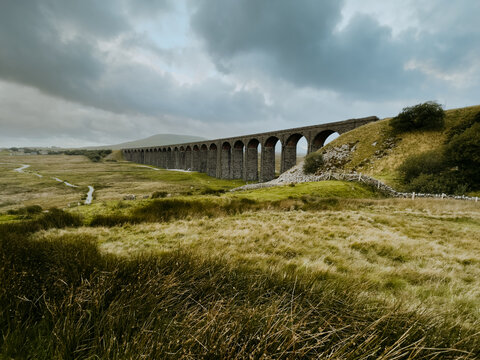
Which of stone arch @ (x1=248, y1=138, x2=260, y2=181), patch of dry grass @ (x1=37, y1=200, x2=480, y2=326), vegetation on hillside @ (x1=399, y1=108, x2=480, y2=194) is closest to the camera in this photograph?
patch of dry grass @ (x1=37, y1=200, x2=480, y2=326)

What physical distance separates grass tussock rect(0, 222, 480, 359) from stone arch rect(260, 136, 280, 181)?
119 feet

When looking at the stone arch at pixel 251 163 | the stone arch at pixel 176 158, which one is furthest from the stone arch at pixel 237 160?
the stone arch at pixel 176 158

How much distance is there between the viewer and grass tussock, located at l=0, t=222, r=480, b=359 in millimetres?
1520

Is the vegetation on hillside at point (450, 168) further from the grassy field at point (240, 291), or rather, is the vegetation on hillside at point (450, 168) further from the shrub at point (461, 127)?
the grassy field at point (240, 291)

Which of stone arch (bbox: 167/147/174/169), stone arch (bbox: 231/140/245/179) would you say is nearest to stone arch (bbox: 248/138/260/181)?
stone arch (bbox: 231/140/245/179)

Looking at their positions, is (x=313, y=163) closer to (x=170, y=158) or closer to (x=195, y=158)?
(x=195, y=158)

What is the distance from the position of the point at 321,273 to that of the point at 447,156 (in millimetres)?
24548

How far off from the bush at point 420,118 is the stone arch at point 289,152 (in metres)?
13.5

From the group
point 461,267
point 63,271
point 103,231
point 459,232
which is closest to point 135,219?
point 103,231

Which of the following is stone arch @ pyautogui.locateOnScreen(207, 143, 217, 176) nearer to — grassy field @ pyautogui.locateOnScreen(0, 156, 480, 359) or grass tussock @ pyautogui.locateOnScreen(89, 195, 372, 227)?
grass tussock @ pyautogui.locateOnScreen(89, 195, 372, 227)

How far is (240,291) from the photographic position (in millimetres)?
2340

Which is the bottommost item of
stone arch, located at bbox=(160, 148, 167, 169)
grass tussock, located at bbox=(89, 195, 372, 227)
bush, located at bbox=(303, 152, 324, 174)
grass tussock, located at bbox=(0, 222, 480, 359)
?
grass tussock, located at bbox=(89, 195, 372, 227)

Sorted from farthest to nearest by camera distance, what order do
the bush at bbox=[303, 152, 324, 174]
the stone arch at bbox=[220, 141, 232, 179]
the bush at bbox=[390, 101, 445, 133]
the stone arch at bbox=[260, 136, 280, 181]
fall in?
1. the stone arch at bbox=[220, 141, 232, 179]
2. the stone arch at bbox=[260, 136, 280, 181]
3. the bush at bbox=[303, 152, 324, 174]
4. the bush at bbox=[390, 101, 445, 133]

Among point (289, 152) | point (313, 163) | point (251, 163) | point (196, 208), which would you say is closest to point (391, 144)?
point (313, 163)
